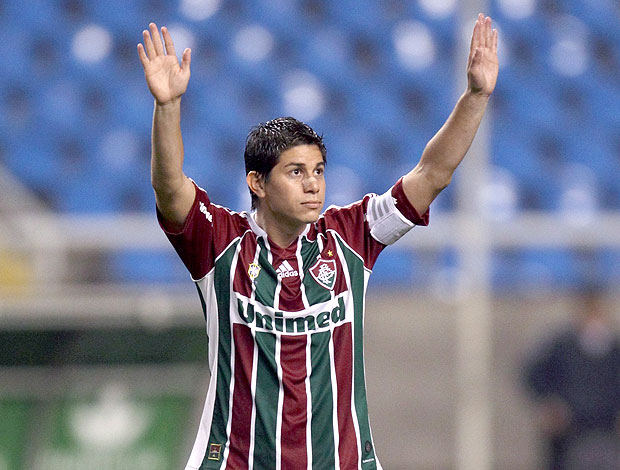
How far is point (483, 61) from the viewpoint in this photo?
348 centimetres

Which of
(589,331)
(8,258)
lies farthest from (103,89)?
(589,331)

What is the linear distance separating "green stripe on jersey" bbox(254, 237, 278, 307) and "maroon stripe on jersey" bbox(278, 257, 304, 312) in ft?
0.10

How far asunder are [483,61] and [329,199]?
16.8 feet

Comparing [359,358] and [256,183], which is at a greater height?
[256,183]

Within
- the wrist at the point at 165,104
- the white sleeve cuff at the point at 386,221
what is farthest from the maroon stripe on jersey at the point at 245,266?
the wrist at the point at 165,104

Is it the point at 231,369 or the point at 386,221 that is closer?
the point at 231,369

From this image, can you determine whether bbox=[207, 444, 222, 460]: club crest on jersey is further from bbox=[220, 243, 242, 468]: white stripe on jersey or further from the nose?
the nose

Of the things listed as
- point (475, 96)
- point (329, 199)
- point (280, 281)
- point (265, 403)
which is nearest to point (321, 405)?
point (265, 403)

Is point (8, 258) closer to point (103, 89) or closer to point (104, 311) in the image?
point (104, 311)

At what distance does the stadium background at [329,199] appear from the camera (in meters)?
7.12

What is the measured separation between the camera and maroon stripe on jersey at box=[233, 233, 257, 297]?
334 cm

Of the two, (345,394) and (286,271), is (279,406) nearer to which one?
(345,394)

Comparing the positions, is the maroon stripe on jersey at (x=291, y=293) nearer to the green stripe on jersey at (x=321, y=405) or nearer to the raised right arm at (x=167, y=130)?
the green stripe on jersey at (x=321, y=405)

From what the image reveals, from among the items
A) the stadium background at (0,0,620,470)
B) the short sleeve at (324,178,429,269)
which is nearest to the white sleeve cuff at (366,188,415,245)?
the short sleeve at (324,178,429,269)
